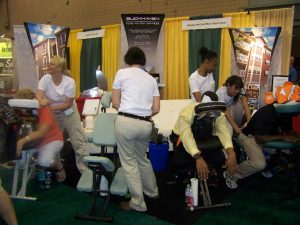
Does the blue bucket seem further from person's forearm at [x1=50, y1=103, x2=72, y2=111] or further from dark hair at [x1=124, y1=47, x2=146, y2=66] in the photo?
Answer: dark hair at [x1=124, y1=47, x2=146, y2=66]

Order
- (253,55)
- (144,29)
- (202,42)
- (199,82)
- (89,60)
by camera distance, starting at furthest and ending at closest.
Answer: (89,60)
(144,29)
(202,42)
(253,55)
(199,82)

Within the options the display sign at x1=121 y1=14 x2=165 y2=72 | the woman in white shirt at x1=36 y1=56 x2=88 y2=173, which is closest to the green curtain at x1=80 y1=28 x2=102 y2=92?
the display sign at x1=121 y1=14 x2=165 y2=72

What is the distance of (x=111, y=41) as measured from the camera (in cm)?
675

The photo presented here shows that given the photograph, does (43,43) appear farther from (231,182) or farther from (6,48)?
(231,182)

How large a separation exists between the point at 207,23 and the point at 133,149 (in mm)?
3489

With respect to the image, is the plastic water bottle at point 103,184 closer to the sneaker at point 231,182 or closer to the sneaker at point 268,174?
the sneaker at point 231,182

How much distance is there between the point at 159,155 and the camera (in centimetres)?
375

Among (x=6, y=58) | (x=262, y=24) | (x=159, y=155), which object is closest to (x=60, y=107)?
(x=159, y=155)

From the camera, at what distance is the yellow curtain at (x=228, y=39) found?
16.4 feet

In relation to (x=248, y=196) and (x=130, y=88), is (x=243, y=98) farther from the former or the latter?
(x=130, y=88)

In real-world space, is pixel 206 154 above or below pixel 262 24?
below

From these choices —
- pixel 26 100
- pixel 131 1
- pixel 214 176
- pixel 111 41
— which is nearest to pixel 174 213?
pixel 214 176

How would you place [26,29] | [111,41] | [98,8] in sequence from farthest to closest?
[98,8], [111,41], [26,29]

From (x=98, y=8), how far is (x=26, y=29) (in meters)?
2.12
